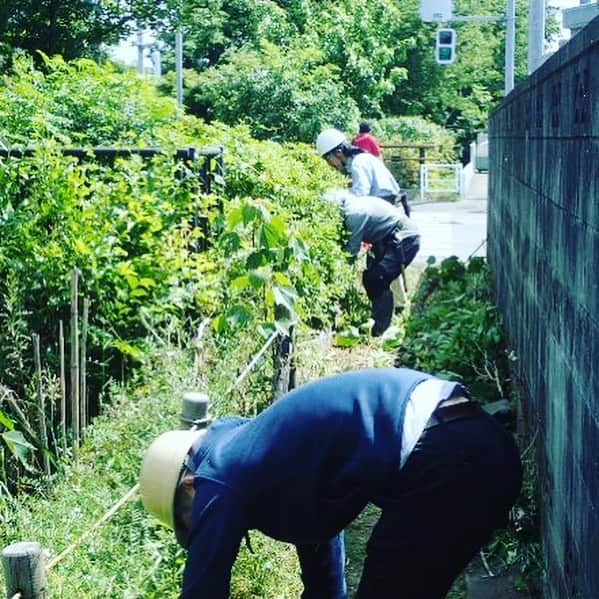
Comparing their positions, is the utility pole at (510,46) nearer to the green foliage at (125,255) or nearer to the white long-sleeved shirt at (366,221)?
the white long-sleeved shirt at (366,221)

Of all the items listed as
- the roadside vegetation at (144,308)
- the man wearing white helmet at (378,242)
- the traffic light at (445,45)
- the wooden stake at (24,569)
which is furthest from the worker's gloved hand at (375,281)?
the traffic light at (445,45)

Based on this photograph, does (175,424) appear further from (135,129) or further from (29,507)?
(135,129)

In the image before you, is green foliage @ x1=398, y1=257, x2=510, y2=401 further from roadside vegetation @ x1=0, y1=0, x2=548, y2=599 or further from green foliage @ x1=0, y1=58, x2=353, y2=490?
green foliage @ x1=0, y1=58, x2=353, y2=490

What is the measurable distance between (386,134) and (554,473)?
3100cm

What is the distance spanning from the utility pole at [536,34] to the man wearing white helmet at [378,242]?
16.1 ft

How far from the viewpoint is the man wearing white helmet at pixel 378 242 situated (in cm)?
997

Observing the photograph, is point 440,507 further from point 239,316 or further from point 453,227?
point 453,227

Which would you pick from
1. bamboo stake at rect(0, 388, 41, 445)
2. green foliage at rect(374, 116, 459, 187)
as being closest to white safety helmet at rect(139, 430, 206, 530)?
bamboo stake at rect(0, 388, 41, 445)

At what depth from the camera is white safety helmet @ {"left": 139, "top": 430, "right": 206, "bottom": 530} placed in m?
3.12

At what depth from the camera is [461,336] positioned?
27.5ft

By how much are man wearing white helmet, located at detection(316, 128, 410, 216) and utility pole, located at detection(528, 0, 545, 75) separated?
3.82 meters

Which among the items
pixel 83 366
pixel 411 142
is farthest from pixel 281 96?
pixel 83 366

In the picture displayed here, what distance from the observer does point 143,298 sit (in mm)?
6863

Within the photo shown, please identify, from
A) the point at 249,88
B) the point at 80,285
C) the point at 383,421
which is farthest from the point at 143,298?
the point at 249,88
